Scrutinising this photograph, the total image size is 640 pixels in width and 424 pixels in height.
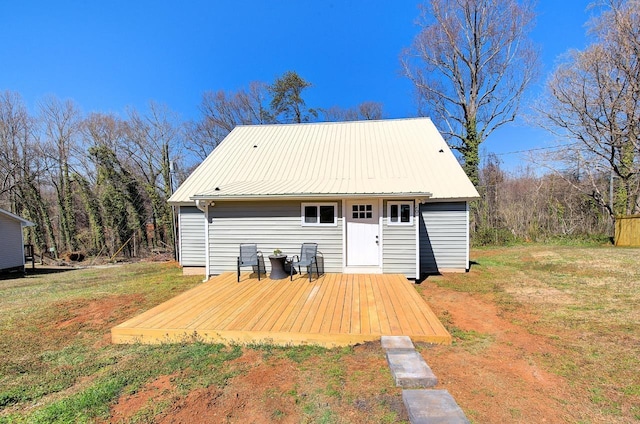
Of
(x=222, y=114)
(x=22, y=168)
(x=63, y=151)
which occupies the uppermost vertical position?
(x=222, y=114)

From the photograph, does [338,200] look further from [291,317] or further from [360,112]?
[360,112]

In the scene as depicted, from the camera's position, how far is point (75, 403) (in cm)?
258

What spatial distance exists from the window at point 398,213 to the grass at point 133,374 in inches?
154

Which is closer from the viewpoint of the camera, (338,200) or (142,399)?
(142,399)

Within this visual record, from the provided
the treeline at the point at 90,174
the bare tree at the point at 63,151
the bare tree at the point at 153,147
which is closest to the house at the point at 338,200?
the bare tree at the point at 153,147

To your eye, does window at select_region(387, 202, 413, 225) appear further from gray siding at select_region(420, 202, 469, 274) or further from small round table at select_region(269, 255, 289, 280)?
small round table at select_region(269, 255, 289, 280)

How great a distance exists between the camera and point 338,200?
6.92 metres

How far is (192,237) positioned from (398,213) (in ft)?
21.1

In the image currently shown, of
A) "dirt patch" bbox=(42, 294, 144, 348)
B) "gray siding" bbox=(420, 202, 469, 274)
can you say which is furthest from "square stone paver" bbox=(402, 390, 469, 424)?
"gray siding" bbox=(420, 202, 469, 274)

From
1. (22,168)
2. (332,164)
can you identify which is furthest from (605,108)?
(22,168)

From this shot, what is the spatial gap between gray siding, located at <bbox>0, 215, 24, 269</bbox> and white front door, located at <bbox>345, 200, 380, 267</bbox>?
53.4 feet

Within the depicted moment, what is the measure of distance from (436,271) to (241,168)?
23.6 feet

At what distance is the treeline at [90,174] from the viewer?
667 inches

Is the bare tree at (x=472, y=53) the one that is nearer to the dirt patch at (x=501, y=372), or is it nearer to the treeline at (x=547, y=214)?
the treeline at (x=547, y=214)
